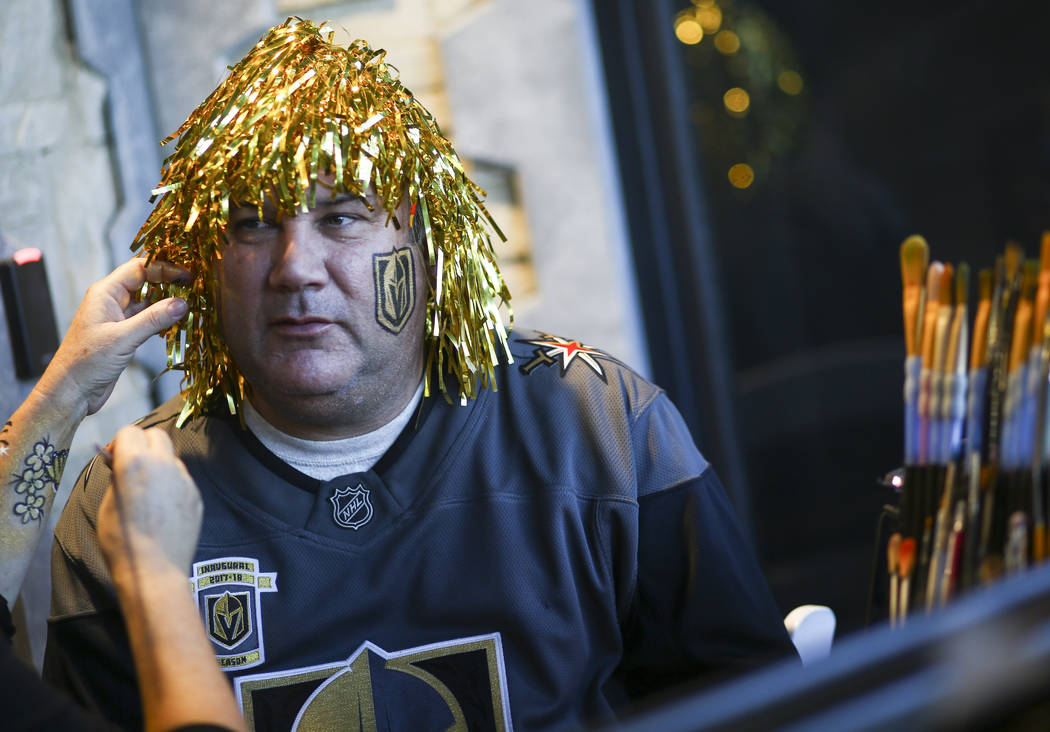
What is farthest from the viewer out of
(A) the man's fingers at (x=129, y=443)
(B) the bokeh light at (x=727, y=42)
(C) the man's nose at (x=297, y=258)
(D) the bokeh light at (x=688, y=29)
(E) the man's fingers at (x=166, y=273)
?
(B) the bokeh light at (x=727, y=42)

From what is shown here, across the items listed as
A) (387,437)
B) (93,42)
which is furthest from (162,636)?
(93,42)

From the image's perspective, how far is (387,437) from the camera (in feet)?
4.33

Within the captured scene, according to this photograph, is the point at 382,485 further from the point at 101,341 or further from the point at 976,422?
the point at 976,422

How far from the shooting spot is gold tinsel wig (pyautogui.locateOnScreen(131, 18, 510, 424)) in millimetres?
1199

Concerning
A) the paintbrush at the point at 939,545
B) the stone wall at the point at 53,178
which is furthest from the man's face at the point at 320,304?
the paintbrush at the point at 939,545

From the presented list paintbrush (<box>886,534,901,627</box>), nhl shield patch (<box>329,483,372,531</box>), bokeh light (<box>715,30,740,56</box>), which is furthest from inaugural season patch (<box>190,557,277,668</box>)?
bokeh light (<box>715,30,740,56</box>)

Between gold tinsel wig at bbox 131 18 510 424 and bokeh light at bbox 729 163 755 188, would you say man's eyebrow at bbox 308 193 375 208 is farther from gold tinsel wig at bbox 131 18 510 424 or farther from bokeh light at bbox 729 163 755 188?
bokeh light at bbox 729 163 755 188

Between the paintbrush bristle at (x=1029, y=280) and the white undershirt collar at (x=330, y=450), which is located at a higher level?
the paintbrush bristle at (x=1029, y=280)

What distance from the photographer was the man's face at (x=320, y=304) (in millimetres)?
1212

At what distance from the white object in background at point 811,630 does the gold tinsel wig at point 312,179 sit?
0.52 meters

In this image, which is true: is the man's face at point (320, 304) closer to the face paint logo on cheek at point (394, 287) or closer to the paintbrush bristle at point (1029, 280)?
the face paint logo on cheek at point (394, 287)

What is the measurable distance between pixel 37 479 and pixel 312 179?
A: 0.52m

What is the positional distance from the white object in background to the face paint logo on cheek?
0.64 meters

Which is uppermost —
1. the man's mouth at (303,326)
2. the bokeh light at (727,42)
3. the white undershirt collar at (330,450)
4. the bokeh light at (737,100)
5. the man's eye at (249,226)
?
the bokeh light at (727,42)
